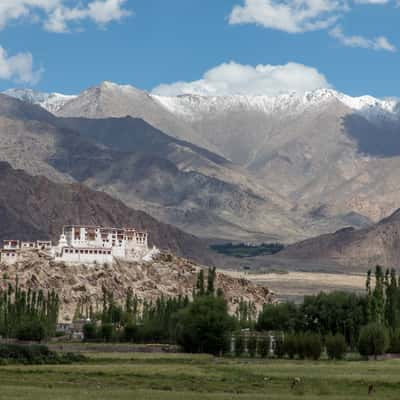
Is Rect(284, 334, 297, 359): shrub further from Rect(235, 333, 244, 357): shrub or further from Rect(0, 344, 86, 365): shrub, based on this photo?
Rect(0, 344, 86, 365): shrub

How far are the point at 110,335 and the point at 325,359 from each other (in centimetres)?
4223

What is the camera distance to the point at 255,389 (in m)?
85.2

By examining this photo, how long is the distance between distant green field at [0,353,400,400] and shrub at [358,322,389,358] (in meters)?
8.61

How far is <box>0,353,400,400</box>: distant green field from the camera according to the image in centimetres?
7881

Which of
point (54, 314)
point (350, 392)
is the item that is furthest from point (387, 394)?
point (54, 314)

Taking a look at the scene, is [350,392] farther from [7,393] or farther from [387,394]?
[7,393]

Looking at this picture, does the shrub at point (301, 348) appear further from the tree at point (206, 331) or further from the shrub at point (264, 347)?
the tree at point (206, 331)

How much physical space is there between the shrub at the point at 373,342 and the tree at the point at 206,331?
53.6 feet

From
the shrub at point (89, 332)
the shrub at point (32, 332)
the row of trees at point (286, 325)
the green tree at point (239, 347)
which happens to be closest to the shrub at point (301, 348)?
the row of trees at point (286, 325)

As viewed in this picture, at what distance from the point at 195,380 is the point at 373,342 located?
120ft

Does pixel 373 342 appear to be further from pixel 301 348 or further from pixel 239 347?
pixel 239 347

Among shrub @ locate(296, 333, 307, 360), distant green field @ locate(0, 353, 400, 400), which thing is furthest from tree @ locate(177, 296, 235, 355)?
distant green field @ locate(0, 353, 400, 400)

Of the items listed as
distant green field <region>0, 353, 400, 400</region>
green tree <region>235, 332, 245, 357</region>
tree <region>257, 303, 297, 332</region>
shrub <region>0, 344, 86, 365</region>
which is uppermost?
tree <region>257, 303, 297, 332</region>

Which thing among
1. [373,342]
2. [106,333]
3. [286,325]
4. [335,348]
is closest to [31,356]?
[335,348]
